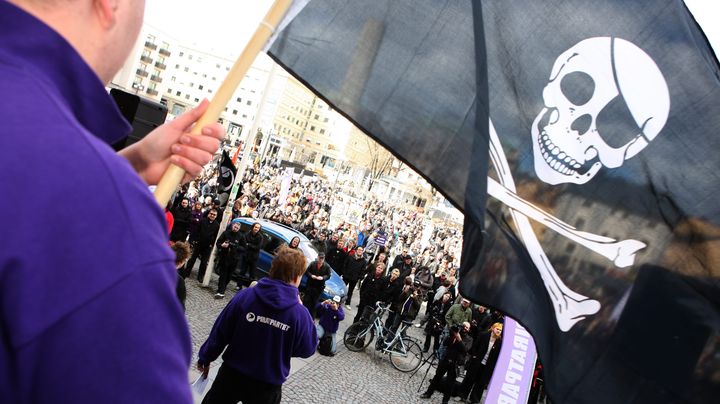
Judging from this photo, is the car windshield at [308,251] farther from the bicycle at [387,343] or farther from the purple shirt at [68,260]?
the purple shirt at [68,260]

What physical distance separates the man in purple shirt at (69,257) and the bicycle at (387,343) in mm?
11473

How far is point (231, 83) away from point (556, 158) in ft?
6.06

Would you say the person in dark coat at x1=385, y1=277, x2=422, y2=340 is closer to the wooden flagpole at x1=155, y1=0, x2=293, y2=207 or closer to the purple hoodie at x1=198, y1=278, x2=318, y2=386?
the purple hoodie at x1=198, y1=278, x2=318, y2=386

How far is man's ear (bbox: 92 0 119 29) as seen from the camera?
0.86 m

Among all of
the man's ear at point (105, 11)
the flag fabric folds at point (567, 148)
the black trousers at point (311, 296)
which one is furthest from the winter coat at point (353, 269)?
the man's ear at point (105, 11)

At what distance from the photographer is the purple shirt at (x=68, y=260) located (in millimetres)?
623

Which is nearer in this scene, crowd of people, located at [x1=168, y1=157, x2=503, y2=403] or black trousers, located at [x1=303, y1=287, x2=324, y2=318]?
crowd of people, located at [x1=168, y1=157, x2=503, y2=403]

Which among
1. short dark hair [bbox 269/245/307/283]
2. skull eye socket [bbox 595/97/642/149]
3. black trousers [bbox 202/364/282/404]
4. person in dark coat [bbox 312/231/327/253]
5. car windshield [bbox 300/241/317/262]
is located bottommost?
person in dark coat [bbox 312/231/327/253]

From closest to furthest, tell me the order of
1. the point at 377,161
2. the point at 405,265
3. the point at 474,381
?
the point at 474,381
the point at 405,265
the point at 377,161

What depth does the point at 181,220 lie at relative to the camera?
13750 mm

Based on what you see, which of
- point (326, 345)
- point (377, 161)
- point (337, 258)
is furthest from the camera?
point (377, 161)

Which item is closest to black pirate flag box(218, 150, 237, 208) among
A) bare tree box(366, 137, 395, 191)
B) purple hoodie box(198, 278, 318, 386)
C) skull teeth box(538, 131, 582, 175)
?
purple hoodie box(198, 278, 318, 386)

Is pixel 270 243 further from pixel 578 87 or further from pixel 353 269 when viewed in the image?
pixel 578 87

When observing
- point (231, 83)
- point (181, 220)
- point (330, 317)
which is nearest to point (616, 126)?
point (231, 83)
